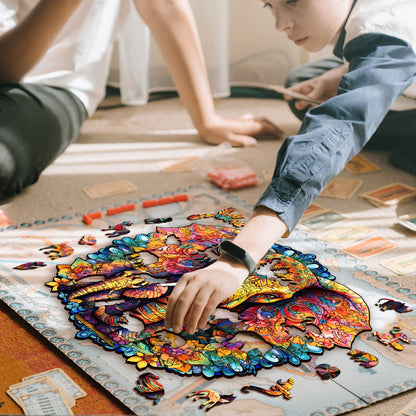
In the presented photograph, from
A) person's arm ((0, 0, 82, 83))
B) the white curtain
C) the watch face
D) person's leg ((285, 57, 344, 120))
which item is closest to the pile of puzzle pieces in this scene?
the watch face

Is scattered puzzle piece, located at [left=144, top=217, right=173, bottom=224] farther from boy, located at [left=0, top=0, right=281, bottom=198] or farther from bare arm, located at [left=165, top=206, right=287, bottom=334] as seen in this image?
bare arm, located at [left=165, top=206, right=287, bottom=334]

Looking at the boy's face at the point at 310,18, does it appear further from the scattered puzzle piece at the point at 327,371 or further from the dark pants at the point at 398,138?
the scattered puzzle piece at the point at 327,371

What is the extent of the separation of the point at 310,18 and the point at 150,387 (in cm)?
90

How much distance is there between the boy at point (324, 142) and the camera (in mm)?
938

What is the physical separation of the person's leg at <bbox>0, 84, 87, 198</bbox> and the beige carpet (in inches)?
2.4

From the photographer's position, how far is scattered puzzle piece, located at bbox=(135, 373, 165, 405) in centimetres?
92

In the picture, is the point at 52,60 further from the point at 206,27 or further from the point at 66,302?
the point at 66,302

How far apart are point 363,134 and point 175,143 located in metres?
1.08

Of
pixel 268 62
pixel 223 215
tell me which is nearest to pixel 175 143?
pixel 223 215

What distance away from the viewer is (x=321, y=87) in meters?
1.93

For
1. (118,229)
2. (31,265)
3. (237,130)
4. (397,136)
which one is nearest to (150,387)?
(31,265)

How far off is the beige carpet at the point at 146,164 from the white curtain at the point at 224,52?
133 mm

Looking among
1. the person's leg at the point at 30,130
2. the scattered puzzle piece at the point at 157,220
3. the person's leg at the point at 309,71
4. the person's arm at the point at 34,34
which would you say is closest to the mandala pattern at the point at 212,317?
the scattered puzzle piece at the point at 157,220

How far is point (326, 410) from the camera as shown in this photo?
2.94ft
